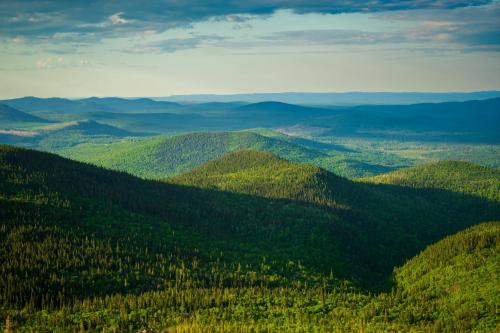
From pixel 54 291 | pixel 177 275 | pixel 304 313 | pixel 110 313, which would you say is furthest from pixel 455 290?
pixel 54 291

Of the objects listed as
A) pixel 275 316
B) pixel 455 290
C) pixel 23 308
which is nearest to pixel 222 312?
pixel 275 316

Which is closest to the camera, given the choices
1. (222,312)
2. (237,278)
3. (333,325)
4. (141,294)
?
(333,325)

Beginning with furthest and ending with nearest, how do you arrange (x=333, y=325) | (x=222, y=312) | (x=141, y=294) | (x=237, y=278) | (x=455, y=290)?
1. (x=237, y=278)
2. (x=455, y=290)
3. (x=141, y=294)
4. (x=222, y=312)
5. (x=333, y=325)

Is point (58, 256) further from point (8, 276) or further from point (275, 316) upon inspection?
point (275, 316)

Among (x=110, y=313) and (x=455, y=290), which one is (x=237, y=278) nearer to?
(x=110, y=313)

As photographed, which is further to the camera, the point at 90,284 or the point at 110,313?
the point at 90,284

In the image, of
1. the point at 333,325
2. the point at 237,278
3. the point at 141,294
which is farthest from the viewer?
the point at 237,278

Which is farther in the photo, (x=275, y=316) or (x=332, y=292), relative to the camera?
(x=332, y=292)

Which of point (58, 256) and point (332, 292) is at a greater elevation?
point (58, 256)

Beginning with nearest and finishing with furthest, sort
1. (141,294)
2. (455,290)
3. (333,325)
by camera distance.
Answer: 1. (333,325)
2. (141,294)
3. (455,290)
